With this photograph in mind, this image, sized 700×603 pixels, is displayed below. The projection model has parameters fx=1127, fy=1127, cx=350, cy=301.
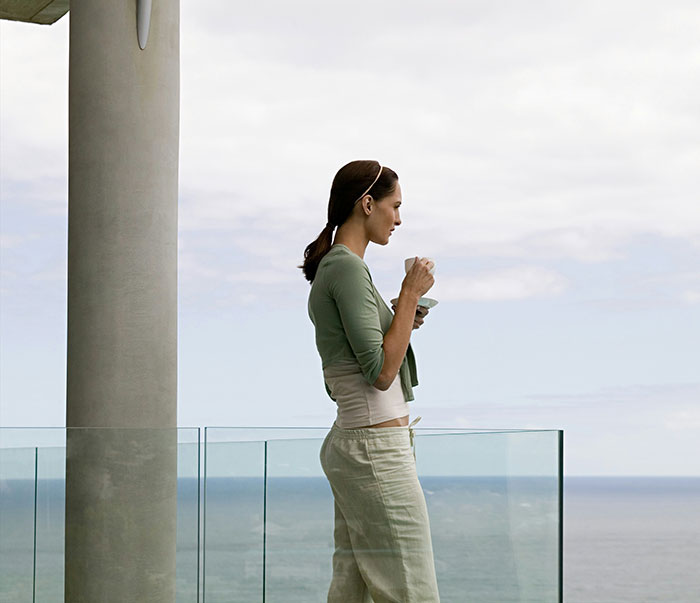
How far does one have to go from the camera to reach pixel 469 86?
37219mm

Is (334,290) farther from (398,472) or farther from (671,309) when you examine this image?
(671,309)

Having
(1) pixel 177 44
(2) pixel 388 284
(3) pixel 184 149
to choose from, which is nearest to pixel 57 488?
(1) pixel 177 44

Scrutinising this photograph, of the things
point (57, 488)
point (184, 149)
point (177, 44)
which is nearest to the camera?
point (57, 488)

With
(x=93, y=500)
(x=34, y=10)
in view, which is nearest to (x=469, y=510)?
(x=93, y=500)

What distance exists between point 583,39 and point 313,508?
145 ft

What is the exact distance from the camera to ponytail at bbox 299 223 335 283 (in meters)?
2.54

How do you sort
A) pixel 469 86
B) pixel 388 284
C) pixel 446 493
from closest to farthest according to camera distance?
pixel 446 493 → pixel 388 284 → pixel 469 86

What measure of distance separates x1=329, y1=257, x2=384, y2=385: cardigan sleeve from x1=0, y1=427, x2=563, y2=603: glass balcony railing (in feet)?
1.34

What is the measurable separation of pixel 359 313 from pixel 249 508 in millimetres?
851

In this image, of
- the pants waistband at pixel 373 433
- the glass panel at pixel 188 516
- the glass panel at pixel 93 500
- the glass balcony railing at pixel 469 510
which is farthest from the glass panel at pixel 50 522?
the pants waistband at pixel 373 433

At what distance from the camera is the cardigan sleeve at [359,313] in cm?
238

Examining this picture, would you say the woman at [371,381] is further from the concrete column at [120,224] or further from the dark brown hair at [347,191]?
the concrete column at [120,224]

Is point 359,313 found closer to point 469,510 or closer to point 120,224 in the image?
point 469,510

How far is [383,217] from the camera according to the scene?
99.6 inches
